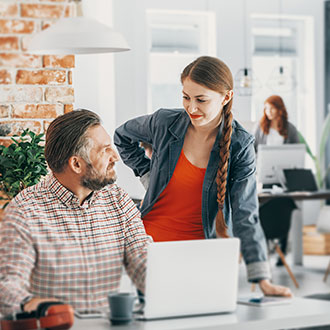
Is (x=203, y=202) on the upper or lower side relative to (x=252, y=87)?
lower

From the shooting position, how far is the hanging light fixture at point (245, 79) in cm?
703

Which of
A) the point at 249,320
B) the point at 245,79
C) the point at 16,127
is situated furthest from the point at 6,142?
the point at 245,79

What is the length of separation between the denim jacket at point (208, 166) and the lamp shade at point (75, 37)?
329 millimetres

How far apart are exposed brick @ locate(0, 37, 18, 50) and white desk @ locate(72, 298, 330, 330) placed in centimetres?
148

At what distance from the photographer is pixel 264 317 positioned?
1552mm

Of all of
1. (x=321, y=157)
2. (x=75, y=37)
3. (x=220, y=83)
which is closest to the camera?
(x=220, y=83)

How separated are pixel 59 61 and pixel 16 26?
226mm

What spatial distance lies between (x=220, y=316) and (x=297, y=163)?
16.1ft

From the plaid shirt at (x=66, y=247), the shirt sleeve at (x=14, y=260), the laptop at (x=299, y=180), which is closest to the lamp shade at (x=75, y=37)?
the plaid shirt at (x=66, y=247)

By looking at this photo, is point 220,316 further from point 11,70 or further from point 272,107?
point 272,107

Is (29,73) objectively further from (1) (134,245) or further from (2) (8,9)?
(1) (134,245)

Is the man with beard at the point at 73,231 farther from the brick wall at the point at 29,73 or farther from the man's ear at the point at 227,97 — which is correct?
the brick wall at the point at 29,73

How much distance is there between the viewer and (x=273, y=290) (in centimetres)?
172

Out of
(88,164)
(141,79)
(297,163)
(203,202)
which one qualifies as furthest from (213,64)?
(141,79)
